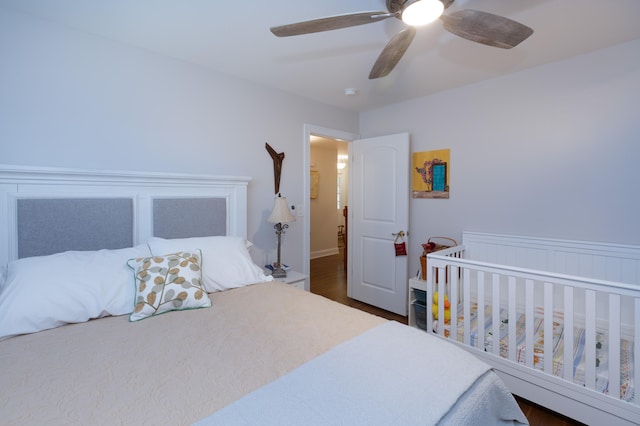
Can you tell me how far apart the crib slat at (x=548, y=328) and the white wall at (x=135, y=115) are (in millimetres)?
2085

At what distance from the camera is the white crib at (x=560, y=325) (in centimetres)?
154

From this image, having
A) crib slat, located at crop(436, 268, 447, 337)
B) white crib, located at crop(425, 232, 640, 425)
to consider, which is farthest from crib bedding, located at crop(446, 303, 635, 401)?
crib slat, located at crop(436, 268, 447, 337)

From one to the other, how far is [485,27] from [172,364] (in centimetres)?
188

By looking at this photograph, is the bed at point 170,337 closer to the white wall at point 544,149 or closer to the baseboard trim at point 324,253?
the white wall at point 544,149

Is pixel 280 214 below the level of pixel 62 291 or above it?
above

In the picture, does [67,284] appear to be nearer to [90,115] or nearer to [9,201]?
[9,201]

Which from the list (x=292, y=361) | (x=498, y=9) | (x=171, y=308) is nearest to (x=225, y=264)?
(x=171, y=308)

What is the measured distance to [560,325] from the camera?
2.11 metres

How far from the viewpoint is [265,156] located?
9.31ft

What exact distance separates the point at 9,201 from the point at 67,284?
66 centimetres

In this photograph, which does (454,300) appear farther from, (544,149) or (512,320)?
(544,149)

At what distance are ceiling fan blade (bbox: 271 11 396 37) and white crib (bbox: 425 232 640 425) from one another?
5.20 feet

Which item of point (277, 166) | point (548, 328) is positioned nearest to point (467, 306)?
point (548, 328)

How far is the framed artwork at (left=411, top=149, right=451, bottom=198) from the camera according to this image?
304cm
